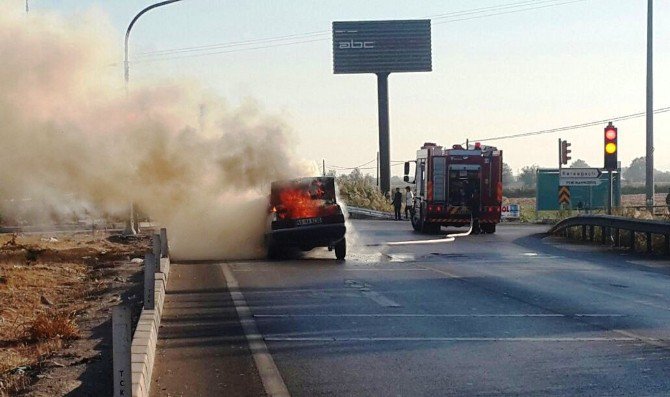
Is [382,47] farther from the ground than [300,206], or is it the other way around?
[382,47]

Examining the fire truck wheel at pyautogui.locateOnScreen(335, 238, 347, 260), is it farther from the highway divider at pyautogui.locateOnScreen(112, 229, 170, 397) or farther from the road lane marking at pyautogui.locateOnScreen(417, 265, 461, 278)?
the highway divider at pyautogui.locateOnScreen(112, 229, 170, 397)

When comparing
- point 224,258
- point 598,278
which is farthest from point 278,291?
point 224,258

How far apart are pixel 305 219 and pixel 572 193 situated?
28663 mm

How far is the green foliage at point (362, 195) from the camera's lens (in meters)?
63.8

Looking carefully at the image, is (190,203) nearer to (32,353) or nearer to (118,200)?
(118,200)

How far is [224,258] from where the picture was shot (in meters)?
23.9

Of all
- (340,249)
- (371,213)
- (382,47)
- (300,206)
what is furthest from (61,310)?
(382,47)

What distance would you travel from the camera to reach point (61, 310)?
1441 centimetres

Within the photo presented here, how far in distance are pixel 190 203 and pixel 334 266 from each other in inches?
A: 215

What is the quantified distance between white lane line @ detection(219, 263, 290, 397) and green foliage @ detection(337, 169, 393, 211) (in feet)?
155

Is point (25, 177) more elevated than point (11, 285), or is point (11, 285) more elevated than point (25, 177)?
point (25, 177)

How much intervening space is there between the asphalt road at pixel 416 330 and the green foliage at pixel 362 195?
42.2m

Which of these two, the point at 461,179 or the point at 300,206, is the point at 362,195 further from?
the point at 300,206

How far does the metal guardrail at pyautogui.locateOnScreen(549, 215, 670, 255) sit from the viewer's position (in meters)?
24.5
